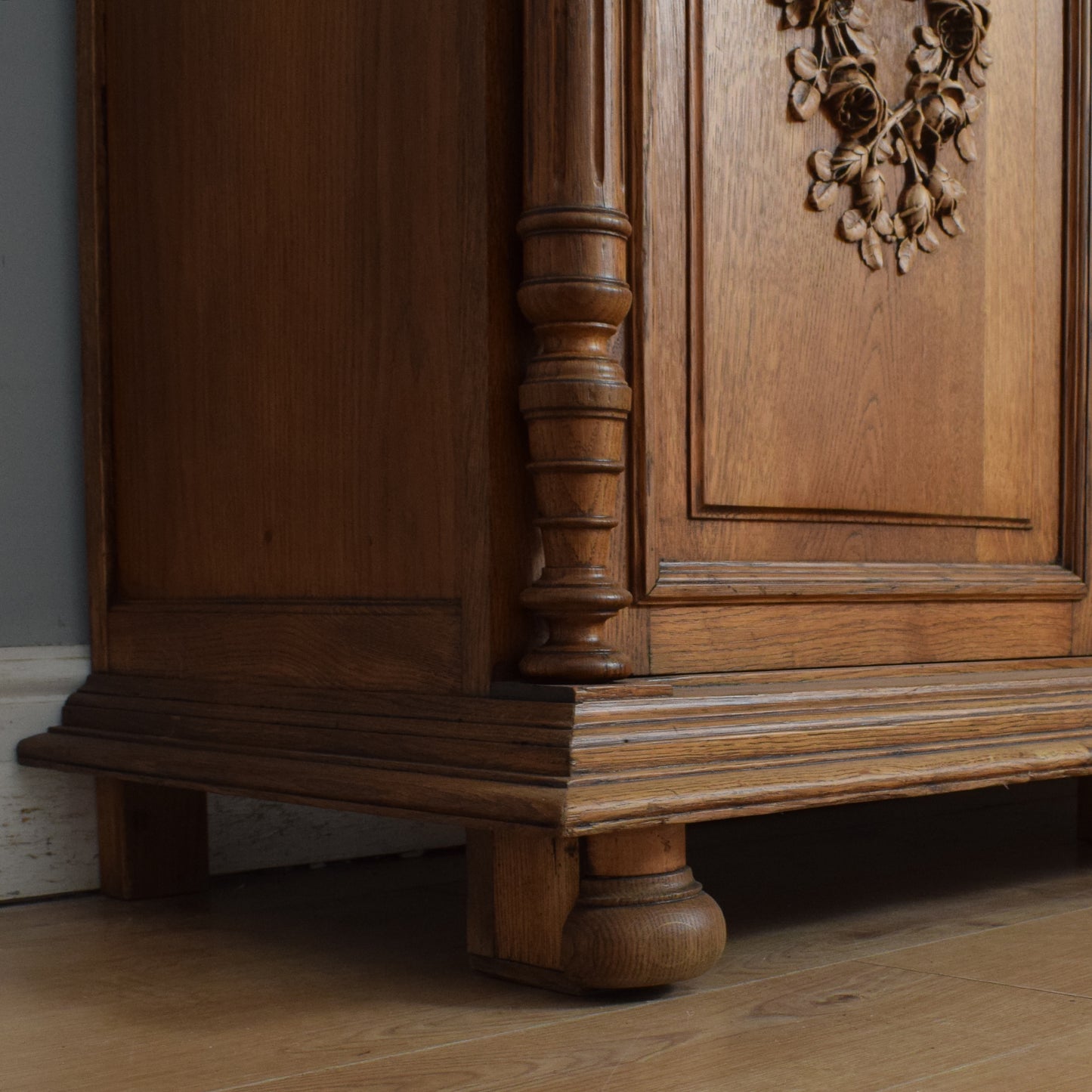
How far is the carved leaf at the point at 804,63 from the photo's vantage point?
1.00m

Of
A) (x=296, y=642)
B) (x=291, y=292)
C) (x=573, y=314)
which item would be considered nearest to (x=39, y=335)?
(x=291, y=292)

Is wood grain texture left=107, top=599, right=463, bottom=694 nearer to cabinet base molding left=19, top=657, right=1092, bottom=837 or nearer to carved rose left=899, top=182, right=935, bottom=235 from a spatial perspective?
cabinet base molding left=19, top=657, right=1092, bottom=837

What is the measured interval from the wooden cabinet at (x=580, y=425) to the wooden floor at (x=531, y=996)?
6 cm

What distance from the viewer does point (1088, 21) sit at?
1.19m

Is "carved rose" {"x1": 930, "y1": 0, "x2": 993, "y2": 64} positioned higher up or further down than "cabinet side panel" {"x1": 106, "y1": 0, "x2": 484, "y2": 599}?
higher up

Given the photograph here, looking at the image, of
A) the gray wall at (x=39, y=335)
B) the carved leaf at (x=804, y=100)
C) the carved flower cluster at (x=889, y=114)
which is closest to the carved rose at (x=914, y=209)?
the carved flower cluster at (x=889, y=114)

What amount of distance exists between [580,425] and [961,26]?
0.51 m

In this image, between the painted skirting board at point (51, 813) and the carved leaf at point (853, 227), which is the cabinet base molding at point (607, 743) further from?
the carved leaf at point (853, 227)

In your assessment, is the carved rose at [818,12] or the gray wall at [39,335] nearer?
the carved rose at [818,12]

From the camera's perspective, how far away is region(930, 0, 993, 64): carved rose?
1092 mm

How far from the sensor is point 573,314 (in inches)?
33.6

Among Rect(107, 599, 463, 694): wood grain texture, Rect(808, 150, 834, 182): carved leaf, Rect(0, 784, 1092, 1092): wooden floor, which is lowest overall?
Rect(0, 784, 1092, 1092): wooden floor

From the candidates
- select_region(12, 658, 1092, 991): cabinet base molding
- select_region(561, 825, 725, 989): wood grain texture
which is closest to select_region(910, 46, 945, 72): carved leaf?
select_region(12, 658, 1092, 991): cabinet base molding

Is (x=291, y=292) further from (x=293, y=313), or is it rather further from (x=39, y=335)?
(x=39, y=335)
